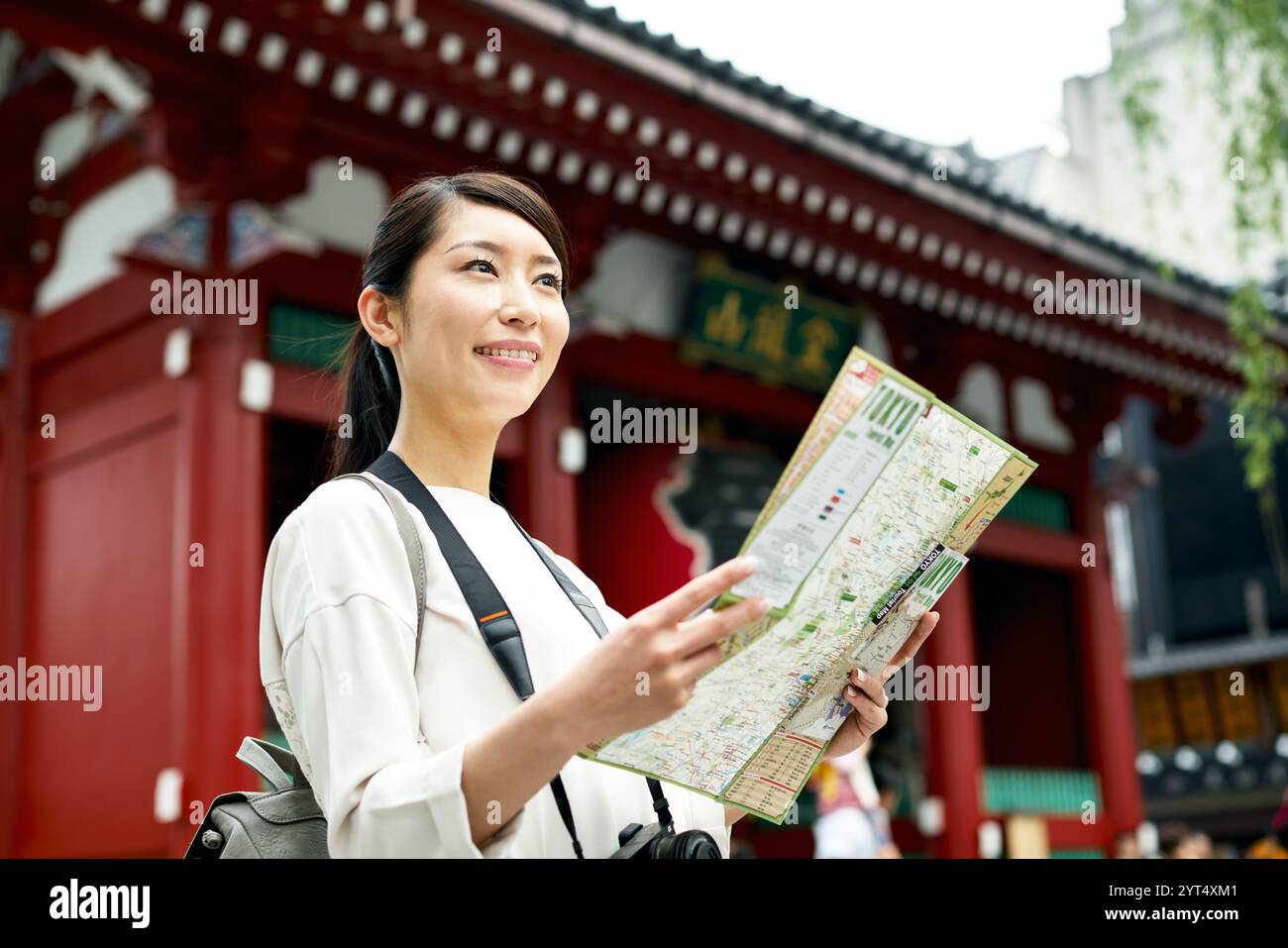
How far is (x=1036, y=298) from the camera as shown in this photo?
8070mm

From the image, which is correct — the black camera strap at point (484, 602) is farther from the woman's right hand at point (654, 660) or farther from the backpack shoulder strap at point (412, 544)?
the woman's right hand at point (654, 660)

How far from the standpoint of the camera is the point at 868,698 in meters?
1.65

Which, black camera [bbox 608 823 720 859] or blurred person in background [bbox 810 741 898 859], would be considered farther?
blurred person in background [bbox 810 741 898 859]

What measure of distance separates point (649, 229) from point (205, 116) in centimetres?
241

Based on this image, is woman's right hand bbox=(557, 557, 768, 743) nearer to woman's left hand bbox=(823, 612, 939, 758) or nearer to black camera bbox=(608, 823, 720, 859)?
black camera bbox=(608, 823, 720, 859)

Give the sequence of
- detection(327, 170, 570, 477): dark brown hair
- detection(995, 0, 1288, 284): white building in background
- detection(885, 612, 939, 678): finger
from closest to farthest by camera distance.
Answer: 1. detection(885, 612, 939, 678): finger
2. detection(327, 170, 570, 477): dark brown hair
3. detection(995, 0, 1288, 284): white building in background

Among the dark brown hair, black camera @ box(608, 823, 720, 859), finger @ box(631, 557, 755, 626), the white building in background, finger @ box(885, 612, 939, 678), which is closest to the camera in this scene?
finger @ box(631, 557, 755, 626)

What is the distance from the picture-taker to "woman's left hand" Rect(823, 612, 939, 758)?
161 cm

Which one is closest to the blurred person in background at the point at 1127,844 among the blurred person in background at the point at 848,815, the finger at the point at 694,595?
the blurred person in background at the point at 848,815

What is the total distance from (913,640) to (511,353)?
23.1 inches

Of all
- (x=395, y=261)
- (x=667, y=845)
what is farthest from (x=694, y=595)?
(x=395, y=261)

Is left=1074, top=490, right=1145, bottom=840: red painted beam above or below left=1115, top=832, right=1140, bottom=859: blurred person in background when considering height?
above

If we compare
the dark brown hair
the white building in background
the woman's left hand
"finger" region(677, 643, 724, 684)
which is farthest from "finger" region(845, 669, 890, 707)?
the white building in background
